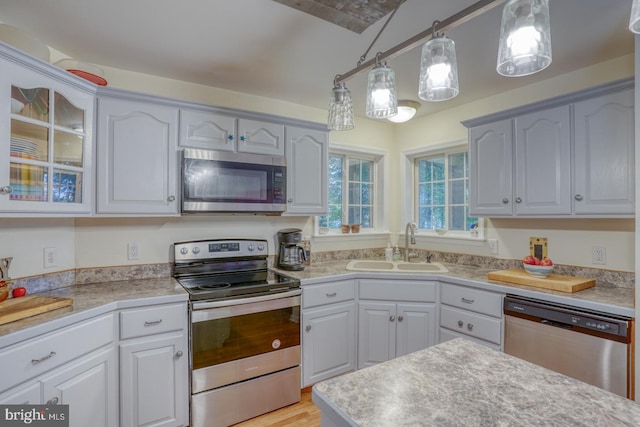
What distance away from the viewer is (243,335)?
2.10m

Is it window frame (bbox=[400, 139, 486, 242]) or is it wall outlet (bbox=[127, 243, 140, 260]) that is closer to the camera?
wall outlet (bbox=[127, 243, 140, 260])

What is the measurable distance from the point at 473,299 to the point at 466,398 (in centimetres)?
161

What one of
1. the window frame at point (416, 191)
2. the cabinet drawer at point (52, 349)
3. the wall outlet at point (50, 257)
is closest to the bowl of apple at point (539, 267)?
the window frame at point (416, 191)

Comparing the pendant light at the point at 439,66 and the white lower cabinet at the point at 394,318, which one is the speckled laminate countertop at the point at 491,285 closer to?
the white lower cabinet at the point at 394,318

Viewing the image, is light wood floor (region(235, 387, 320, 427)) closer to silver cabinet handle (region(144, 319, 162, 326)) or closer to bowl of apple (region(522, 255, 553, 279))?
silver cabinet handle (region(144, 319, 162, 326))

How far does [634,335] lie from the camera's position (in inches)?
64.7

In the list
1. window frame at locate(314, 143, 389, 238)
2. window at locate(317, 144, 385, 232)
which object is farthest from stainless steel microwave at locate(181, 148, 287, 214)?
window frame at locate(314, 143, 389, 238)

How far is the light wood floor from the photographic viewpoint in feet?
6.93

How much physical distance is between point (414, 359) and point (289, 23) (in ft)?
5.69

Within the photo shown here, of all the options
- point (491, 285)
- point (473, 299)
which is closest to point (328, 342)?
point (473, 299)

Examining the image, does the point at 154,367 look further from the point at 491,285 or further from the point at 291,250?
the point at 491,285

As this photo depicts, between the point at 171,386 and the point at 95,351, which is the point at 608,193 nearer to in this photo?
the point at 171,386

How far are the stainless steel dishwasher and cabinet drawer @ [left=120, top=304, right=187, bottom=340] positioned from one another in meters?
2.05

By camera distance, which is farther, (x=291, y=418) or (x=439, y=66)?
(x=291, y=418)
